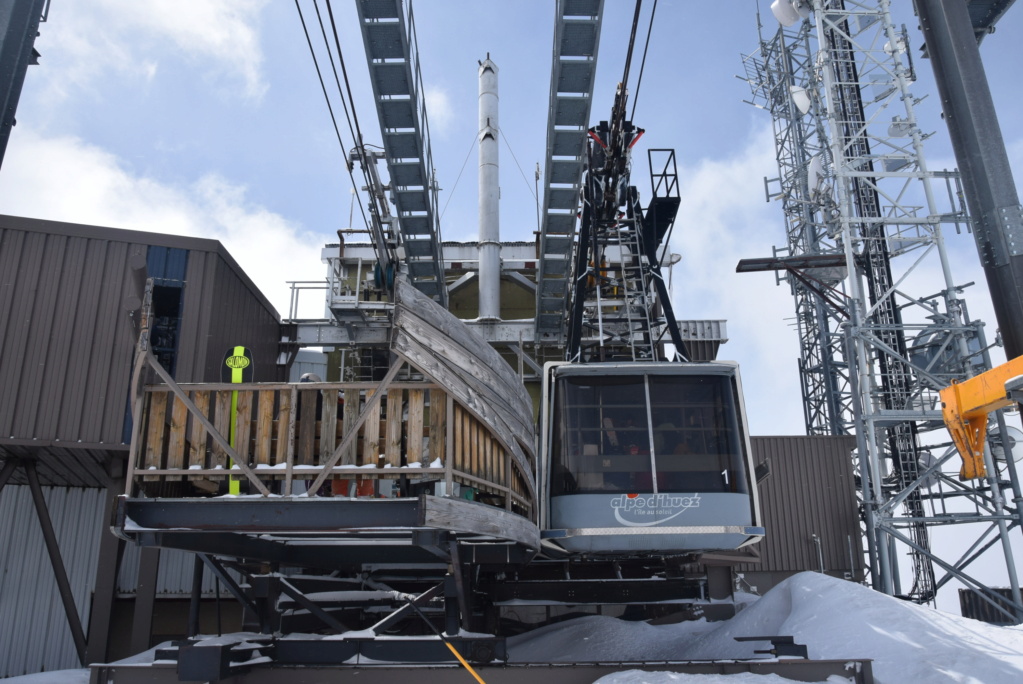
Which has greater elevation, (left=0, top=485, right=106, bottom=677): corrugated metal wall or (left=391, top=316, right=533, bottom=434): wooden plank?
(left=391, top=316, right=533, bottom=434): wooden plank

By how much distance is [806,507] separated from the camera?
1922 cm

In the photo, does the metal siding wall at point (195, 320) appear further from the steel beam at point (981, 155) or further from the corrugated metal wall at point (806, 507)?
the corrugated metal wall at point (806, 507)

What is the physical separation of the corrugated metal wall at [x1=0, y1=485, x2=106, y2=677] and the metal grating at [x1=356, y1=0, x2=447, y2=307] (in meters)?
7.97

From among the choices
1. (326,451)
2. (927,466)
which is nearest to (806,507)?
(927,466)

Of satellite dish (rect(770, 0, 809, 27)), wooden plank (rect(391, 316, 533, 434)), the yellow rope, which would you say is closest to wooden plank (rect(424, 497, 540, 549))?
wooden plank (rect(391, 316, 533, 434))

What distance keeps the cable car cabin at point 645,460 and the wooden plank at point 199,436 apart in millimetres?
3688

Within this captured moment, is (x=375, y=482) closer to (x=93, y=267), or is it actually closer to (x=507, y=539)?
(x=507, y=539)

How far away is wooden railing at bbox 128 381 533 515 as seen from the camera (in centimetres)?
634

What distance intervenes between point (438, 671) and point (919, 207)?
1675 centimetres

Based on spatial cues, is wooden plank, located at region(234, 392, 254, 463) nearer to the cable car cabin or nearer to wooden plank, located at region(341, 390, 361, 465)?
wooden plank, located at region(341, 390, 361, 465)

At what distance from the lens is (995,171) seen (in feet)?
23.7

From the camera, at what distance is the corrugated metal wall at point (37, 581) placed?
514 inches

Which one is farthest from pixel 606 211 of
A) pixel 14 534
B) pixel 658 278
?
pixel 14 534

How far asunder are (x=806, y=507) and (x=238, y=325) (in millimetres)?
14105
